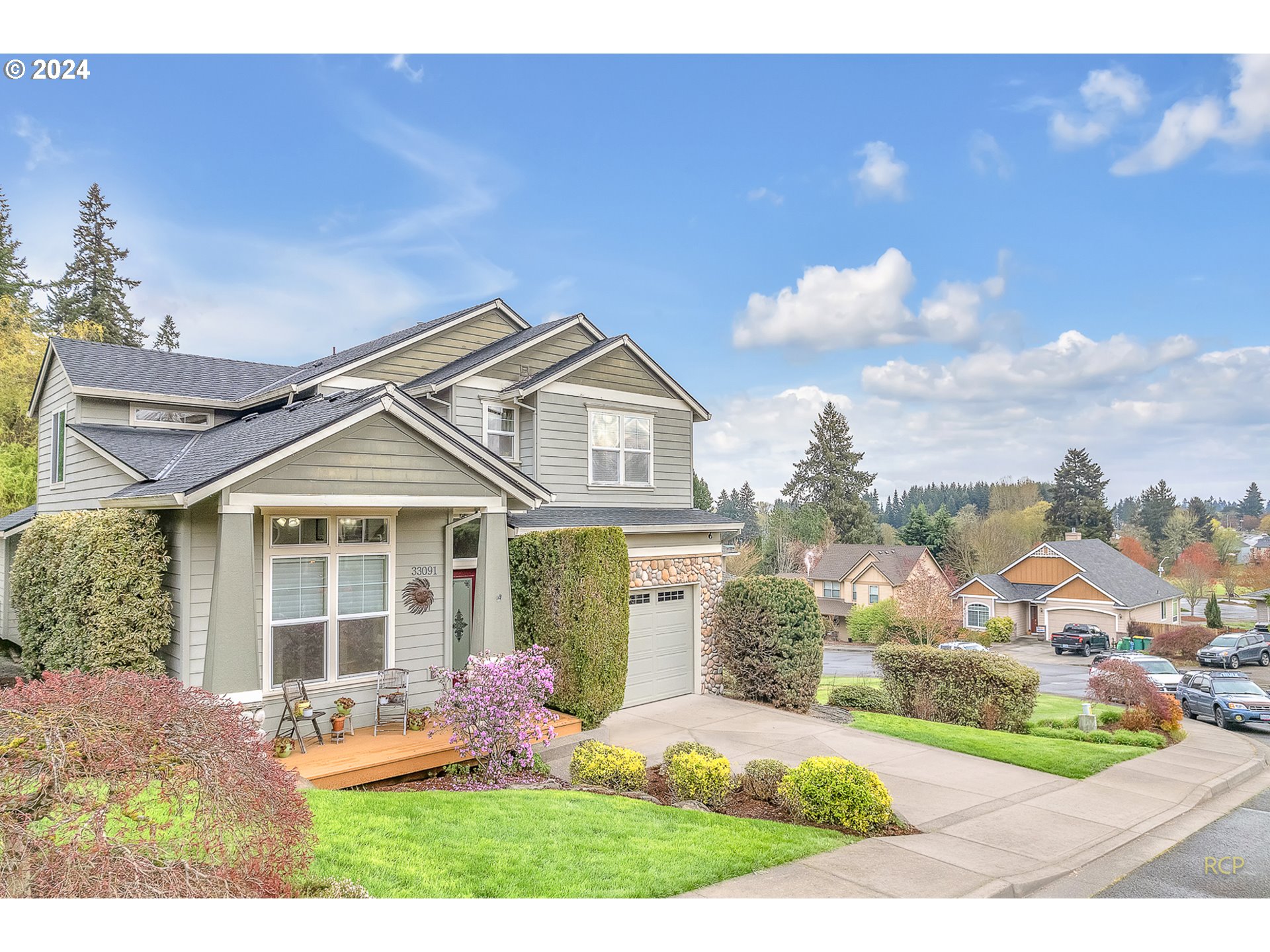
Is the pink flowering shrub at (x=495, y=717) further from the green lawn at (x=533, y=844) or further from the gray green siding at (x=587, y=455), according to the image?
the gray green siding at (x=587, y=455)

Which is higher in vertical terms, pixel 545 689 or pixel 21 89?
pixel 21 89

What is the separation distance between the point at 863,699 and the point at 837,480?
3903 cm

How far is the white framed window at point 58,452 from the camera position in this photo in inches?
462

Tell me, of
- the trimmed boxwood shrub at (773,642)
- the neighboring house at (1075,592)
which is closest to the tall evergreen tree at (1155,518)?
the neighboring house at (1075,592)

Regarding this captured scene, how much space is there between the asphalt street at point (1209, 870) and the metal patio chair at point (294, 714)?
25.7 feet

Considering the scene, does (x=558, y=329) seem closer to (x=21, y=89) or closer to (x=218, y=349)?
(x=218, y=349)

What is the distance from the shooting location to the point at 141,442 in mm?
10523

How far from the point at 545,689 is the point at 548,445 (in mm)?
5593

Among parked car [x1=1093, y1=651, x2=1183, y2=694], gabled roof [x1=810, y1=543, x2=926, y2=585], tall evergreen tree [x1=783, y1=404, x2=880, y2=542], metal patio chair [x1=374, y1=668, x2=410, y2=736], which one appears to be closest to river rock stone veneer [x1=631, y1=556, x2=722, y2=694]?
metal patio chair [x1=374, y1=668, x2=410, y2=736]

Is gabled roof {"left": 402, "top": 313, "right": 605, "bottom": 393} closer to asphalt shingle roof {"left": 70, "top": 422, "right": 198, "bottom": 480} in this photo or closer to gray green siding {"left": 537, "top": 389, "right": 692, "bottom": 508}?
gray green siding {"left": 537, "top": 389, "right": 692, "bottom": 508}

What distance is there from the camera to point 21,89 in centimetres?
655

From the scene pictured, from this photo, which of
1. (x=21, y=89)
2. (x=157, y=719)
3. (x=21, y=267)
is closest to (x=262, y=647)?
(x=157, y=719)

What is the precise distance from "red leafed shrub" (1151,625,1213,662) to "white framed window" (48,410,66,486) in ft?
120

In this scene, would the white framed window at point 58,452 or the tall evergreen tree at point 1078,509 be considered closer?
the white framed window at point 58,452
